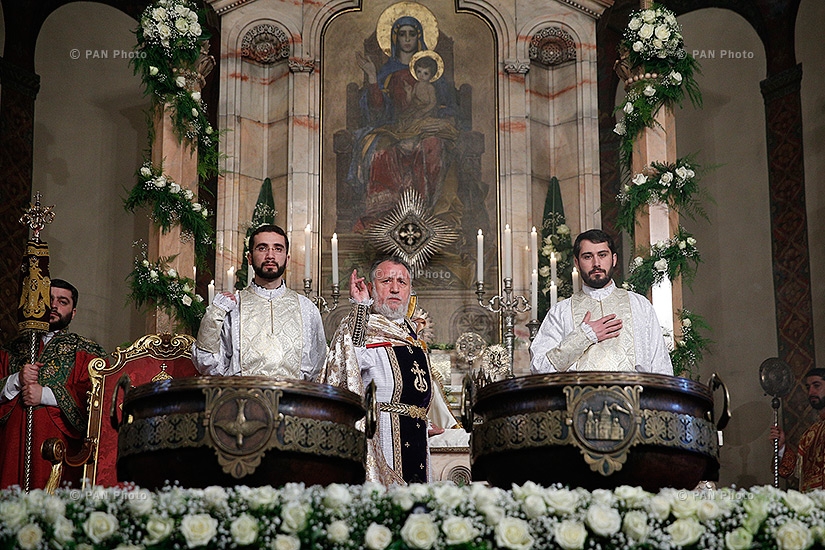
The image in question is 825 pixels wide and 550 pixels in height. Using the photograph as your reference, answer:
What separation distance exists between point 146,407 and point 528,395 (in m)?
1.36

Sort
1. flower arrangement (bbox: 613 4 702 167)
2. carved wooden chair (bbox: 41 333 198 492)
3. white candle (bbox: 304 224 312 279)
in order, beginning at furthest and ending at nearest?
white candle (bbox: 304 224 312 279)
flower arrangement (bbox: 613 4 702 167)
carved wooden chair (bbox: 41 333 198 492)

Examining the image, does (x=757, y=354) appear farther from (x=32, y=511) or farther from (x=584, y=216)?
(x=32, y=511)

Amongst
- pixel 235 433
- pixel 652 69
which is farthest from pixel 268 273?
pixel 652 69

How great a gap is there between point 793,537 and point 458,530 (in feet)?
3.44

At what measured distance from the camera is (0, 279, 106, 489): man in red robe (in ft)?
21.4

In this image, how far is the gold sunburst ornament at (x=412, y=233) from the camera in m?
9.17

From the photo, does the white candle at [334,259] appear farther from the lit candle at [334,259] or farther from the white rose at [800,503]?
the white rose at [800,503]

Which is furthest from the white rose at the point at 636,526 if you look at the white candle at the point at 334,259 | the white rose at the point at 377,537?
the white candle at the point at 334,259

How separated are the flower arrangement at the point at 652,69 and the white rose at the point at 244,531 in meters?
5.28

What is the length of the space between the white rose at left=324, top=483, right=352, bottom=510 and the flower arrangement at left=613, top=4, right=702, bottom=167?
16.7 ft

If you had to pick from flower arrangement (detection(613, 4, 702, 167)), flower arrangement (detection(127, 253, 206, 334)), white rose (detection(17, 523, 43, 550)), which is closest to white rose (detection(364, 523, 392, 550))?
white rose (detection(17, 523, 43, 550))

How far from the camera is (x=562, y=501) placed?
12.7ft

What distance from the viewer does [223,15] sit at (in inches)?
377

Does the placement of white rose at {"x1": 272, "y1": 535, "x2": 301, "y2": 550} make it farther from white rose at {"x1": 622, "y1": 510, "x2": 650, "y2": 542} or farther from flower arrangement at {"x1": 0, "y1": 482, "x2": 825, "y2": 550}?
white rose at {"x1": 622, "y1": 510, "x2": 650, "y2": 542}
